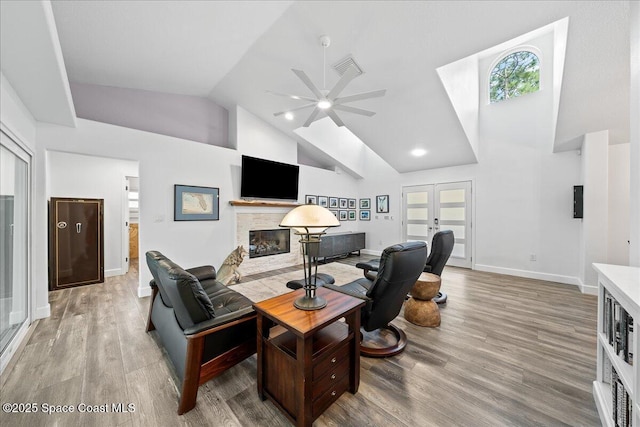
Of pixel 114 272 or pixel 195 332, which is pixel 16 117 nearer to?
pixel 195 332

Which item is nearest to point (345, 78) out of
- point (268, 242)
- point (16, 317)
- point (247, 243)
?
point (247, 243)

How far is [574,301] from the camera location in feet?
10.8

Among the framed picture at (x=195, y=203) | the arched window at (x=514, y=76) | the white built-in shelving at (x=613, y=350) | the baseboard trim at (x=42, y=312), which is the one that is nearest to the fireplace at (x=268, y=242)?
the framed picture at (x=195, y=203)

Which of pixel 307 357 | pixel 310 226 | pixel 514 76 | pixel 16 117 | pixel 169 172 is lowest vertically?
pixel 307 357

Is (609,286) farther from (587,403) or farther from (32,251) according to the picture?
(32,251)

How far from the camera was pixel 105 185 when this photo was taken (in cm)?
444

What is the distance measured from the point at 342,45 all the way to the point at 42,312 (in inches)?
197

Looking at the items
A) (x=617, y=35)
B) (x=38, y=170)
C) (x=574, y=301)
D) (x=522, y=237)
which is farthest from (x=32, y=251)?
(x=522, y=237)

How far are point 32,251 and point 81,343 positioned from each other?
1.43 m

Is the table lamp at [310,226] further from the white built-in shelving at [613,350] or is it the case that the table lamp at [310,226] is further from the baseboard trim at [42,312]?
the baseboard trim at [42,312]

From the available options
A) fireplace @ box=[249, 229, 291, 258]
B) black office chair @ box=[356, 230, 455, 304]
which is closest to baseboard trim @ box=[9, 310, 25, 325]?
fireplace @ box=[249, 229, 291, 258]

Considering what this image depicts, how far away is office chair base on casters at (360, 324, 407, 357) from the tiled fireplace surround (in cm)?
315

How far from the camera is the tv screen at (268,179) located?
184 inches

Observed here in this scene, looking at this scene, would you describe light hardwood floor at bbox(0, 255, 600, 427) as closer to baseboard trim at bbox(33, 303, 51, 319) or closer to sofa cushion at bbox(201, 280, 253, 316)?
baseboard trim at bbox(33, 303, 51, 319)
